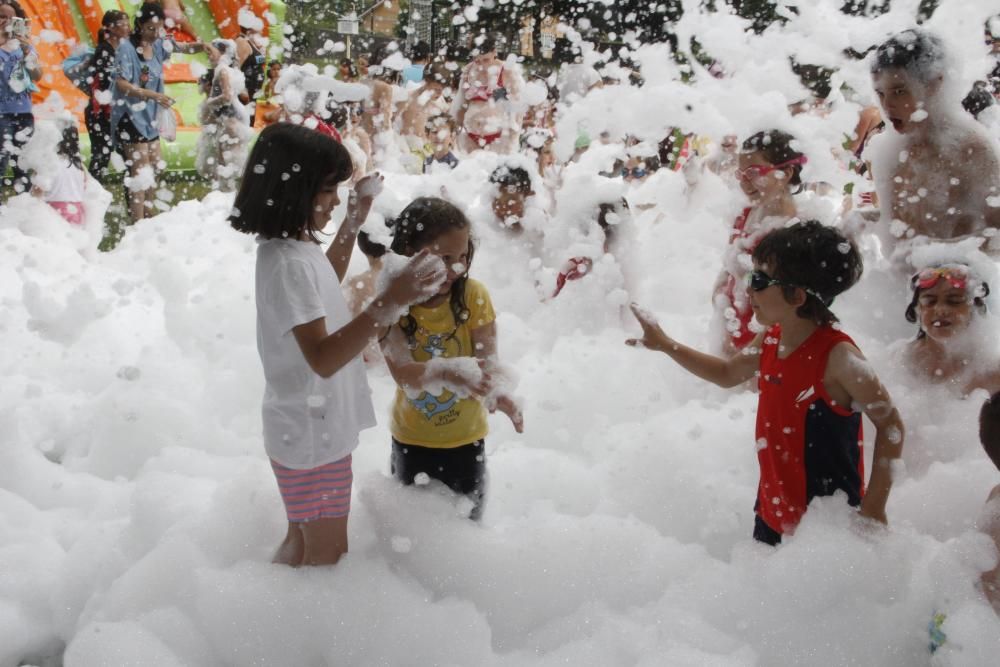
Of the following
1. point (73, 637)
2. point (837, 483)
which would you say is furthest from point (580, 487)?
point (73, 637)

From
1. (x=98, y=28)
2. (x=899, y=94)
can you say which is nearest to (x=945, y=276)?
(x=899, y=94)

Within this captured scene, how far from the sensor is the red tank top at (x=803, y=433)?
2.04 m

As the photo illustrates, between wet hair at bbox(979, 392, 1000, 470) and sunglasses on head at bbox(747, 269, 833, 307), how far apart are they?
17.2 inches

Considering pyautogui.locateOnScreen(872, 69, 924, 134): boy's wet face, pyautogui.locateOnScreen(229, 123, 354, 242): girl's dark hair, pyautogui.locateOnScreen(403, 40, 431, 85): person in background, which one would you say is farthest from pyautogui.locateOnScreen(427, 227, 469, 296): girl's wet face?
pyautogui.locateOnScreen(403, 40, 431, 85): person in background

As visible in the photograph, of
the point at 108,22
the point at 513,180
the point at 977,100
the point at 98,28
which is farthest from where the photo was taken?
the point at 98,28

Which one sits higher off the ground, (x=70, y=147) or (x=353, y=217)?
(x=353, y=217)

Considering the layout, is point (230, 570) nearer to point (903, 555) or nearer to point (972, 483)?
point (903, 555)

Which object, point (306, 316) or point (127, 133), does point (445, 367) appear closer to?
point (306, 316)

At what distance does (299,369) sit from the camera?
6.38 feet

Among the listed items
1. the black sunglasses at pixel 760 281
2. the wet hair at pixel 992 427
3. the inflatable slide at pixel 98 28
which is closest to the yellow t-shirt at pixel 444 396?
the black sunglasses at pixel 760 281

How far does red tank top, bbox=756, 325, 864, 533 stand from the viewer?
204cm

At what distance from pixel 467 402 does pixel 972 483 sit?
1.61 meters

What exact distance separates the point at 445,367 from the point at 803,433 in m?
0.90

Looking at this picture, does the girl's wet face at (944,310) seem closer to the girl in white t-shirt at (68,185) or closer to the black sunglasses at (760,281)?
the black sunglasses at (760,281)
